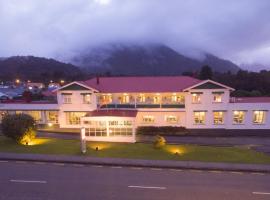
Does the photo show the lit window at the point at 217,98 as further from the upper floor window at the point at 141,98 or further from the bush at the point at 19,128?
the bush at the point at 19,128

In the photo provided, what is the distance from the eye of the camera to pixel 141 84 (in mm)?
47781

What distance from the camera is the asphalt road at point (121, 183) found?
16.8m

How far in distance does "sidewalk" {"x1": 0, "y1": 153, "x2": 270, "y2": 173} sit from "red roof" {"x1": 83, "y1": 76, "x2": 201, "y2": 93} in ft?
70.2

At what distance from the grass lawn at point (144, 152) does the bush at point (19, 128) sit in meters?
0.79

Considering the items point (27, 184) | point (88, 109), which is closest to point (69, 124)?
point (88, 109)

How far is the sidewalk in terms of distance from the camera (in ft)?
75.2

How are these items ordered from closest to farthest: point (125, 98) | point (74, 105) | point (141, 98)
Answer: point (74, 105) → point (141, 98) → point (125, 98)

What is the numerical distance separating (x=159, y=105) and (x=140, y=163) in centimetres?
2233

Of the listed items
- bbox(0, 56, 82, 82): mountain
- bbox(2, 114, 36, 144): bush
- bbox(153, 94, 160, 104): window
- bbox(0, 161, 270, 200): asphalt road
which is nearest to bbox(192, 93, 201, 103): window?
bbox(153, 94, 160, 104): window

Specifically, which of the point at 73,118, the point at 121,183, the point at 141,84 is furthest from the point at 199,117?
the point at 121,183

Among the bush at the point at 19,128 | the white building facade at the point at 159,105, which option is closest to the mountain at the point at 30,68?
the white building facade at the point at 159,105

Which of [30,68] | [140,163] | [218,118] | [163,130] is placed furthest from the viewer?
[30,68]

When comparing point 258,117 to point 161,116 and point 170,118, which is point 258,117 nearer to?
point 170,118

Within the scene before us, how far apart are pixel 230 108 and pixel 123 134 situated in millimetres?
16771
